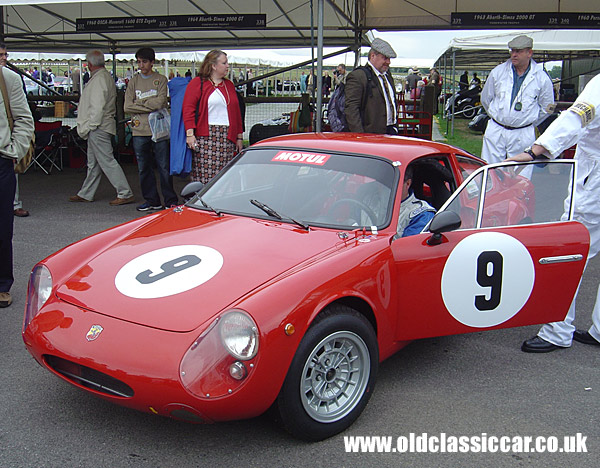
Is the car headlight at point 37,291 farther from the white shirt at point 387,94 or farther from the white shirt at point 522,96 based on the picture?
the white shirt at point 522,96

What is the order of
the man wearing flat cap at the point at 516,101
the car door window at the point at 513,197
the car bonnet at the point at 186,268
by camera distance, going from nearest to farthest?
1. the car bonnet at the point at 186,268
2. the car door window at the point at 513,197
3. the man wearing flat cap at the point at 516,101

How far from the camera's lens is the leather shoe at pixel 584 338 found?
4332mm

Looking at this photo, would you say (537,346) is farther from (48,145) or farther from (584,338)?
(48,145)

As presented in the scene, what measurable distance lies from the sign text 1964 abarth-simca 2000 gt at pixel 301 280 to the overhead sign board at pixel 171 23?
27.5 ft

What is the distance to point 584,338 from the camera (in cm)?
438

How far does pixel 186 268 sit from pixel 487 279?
1659mm

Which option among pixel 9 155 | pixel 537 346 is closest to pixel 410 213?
pixel 537 346

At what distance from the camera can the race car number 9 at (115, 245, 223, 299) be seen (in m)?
2.98

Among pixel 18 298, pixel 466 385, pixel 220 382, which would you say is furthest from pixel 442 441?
pixel 18 298

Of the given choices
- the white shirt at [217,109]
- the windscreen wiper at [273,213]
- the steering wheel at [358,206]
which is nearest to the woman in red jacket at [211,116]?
the white shirt at [217,109]

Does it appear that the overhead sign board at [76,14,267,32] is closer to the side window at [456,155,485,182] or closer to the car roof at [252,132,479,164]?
the car roof at [252,132,479,164]

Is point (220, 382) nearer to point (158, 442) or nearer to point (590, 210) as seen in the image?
point (158, 442)

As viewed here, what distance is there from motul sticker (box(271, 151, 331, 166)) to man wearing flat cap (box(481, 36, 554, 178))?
11.8ft

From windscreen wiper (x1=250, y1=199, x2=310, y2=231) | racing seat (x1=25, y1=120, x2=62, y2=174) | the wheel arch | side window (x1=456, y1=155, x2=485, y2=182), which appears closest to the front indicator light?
the wheel arch
